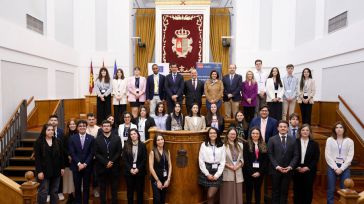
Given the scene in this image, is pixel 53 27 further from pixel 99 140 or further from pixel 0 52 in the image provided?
pixel 99 140

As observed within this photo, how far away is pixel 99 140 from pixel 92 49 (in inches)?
271

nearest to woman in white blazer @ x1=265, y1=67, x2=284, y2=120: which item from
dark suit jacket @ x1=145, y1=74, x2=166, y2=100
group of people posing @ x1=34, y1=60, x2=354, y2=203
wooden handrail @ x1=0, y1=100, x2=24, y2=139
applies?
group of people posing @ x1=34, y1=60, x2=354, y2=203

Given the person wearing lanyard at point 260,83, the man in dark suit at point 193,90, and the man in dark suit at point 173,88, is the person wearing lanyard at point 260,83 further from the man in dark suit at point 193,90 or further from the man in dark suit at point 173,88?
the man in dark suit at point 173,88

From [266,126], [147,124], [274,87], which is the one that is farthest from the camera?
[274,87]

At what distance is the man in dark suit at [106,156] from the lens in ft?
14.5

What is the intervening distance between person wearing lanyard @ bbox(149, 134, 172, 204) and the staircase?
9.57ft

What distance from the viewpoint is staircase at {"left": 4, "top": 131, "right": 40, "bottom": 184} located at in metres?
5.89

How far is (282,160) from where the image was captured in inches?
165

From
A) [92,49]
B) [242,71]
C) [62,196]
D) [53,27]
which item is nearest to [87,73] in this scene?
[92,49]

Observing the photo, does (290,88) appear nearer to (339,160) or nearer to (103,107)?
(339,160)

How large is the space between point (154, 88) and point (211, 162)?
8.22ft

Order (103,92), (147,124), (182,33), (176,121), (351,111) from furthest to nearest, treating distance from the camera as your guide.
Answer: (182,33) < (351,111) < (103,92) < (176,121) < (147,124)

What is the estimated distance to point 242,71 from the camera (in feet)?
34.4

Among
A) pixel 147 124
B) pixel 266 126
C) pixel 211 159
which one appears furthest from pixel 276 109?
pixel 147 124
